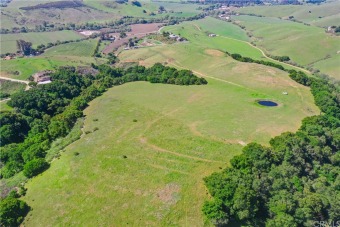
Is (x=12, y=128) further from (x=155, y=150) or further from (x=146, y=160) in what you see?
(x=146, y=160)

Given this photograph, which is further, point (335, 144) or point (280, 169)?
point (335, 144)

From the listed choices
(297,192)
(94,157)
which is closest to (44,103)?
(94,157)

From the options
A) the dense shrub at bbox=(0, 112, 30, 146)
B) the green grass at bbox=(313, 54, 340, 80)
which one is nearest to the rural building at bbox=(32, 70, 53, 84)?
the dense shrub at bbox=(0, 112, 30, 146)

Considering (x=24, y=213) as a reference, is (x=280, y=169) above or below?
above

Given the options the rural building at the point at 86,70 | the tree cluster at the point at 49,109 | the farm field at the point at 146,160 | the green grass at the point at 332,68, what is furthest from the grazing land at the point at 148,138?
the green grass at the point at 332,68

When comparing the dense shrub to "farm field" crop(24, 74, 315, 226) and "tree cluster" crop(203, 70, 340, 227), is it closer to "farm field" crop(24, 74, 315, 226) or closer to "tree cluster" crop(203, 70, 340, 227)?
"farm field" crop(24, 74, 315, 226)

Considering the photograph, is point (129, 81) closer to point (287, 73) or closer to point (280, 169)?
A: point (287, 73)
